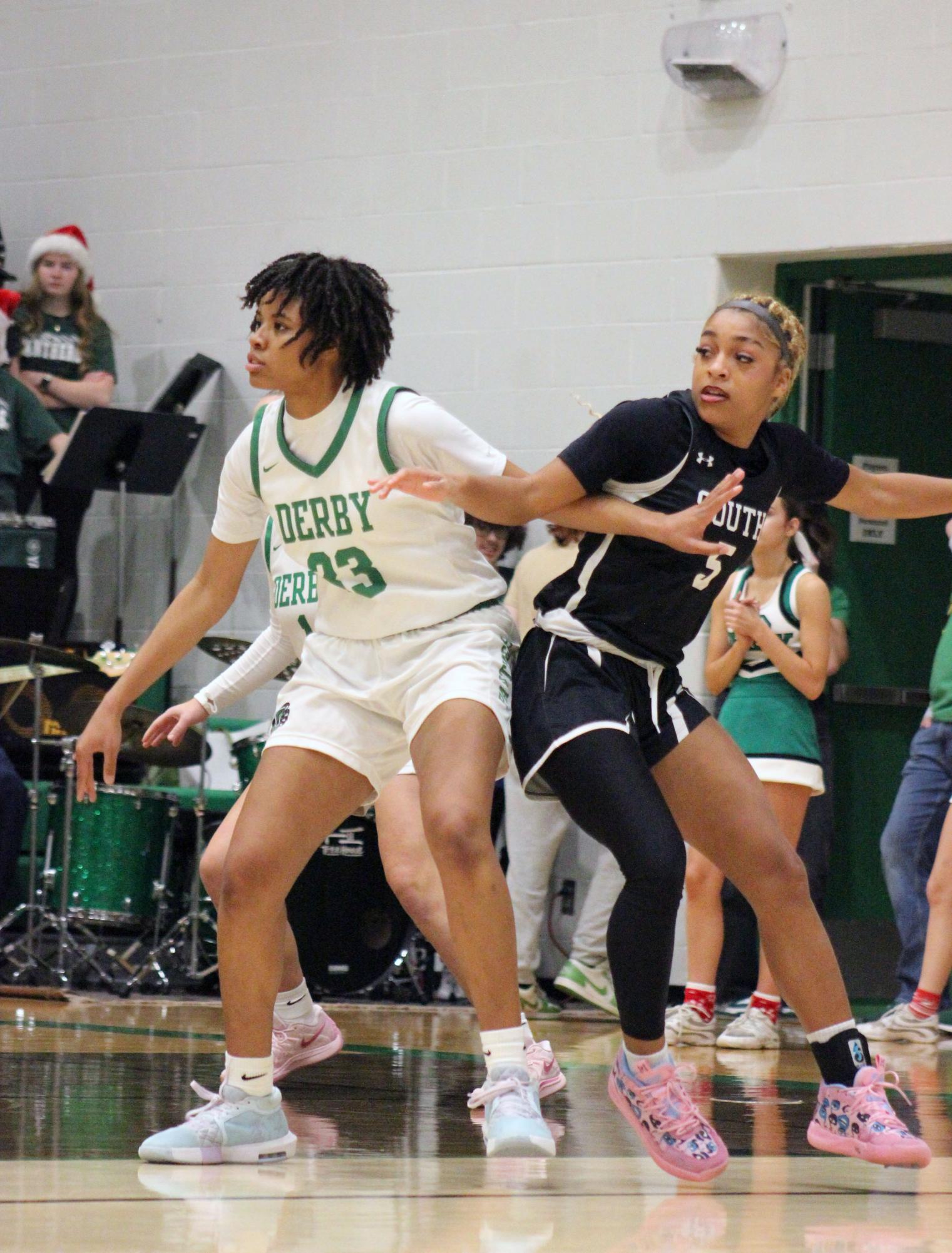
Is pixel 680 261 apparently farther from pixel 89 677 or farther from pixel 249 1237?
pixel 249 1237

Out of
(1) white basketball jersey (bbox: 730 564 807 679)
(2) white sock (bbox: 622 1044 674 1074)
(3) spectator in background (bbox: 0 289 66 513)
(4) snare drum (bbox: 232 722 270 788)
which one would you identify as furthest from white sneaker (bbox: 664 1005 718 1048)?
(3) spectator in background (bbox: 0 289 66 513)

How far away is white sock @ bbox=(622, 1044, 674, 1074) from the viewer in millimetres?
3273

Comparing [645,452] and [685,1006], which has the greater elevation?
[645,452]

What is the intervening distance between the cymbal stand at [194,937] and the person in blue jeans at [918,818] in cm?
251

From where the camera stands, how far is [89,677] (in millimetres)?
7086

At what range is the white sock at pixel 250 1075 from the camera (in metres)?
3.30

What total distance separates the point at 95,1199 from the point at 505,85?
5935 millimetres

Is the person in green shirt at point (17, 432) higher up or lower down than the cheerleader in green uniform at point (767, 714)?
higher up

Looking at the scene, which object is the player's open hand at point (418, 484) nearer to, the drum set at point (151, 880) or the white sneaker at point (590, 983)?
the drum set at point (151, 880)

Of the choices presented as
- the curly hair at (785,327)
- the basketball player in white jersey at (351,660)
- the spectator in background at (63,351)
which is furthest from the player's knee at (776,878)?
the spectator in background at (63,351)

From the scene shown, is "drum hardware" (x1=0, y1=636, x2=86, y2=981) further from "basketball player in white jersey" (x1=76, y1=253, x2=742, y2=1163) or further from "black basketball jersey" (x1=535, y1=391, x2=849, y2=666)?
"black basketball jersey" (x1=535, y1=391, x2=849, y2=666)

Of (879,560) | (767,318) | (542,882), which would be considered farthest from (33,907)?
(767,318)

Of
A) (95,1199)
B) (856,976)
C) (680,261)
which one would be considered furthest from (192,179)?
(95,1199)

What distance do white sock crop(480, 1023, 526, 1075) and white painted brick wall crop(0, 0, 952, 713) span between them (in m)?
4.56
